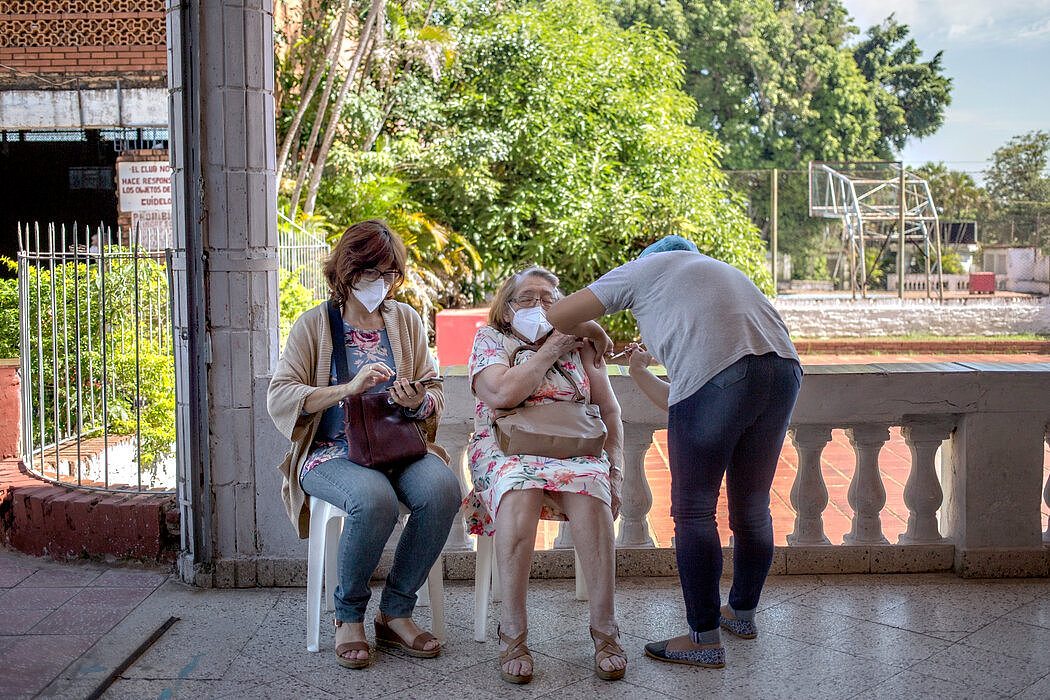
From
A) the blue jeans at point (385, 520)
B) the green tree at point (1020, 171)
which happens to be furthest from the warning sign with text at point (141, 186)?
the green tree at point (1020, 171)

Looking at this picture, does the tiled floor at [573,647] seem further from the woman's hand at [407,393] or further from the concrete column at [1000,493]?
the woman's hand at [407,393]

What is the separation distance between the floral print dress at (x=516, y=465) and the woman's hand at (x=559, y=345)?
89 mm

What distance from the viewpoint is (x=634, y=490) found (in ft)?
15.1

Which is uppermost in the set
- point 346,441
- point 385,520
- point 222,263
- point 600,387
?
point 222,263

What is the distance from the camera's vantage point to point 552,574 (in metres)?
4.61

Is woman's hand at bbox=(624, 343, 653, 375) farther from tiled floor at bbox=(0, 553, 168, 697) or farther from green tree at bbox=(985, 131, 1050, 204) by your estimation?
green tree at bbox=(985, 131, 1050, 204)

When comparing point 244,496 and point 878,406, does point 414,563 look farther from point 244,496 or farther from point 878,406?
point 878,406

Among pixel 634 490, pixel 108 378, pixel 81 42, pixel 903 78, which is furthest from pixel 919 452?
pixel 903 78

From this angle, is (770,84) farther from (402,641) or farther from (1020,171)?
(402,641)

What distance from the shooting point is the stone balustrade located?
4.59 meters

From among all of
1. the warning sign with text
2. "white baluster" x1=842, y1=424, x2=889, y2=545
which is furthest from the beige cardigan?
the warning sign with text

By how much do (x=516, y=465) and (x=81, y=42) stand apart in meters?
11.8

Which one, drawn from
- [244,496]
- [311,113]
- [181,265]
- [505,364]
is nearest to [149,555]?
[244,496]

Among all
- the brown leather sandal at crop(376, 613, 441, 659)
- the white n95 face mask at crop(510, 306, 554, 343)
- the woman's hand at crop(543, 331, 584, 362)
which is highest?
the white n95 face mask at crop(510, 306, 554, 343)
